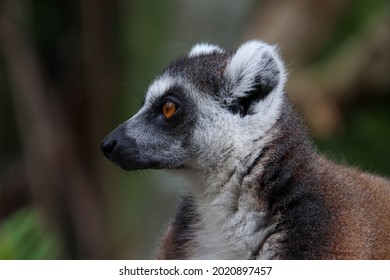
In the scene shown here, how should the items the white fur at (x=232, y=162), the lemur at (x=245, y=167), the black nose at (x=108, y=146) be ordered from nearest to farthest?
the lemur at (x=245, y=167), the white fur at (x=232, y=162), the black nose at (x=108, y=146)

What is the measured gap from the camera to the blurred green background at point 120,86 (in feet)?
26.0

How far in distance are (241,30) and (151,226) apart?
2039 mm

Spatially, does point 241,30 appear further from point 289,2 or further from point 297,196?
point 297,196

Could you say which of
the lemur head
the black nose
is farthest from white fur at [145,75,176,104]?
the black nose

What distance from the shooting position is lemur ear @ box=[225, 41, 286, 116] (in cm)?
425

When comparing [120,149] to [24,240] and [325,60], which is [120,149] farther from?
[325,60]

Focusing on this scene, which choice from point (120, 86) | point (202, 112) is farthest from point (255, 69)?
point (120, 86)

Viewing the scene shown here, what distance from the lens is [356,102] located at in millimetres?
8188

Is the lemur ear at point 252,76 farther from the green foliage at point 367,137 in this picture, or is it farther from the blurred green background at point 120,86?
the green foliage at point 367,137

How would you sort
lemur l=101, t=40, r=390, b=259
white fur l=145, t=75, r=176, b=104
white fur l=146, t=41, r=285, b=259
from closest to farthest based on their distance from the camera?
1. lemur l=101, t=40, r=390, b=259
2. white fur l=146, t=41, r=285, b=259
3. white fur l=145, t=75, r=176, b=104

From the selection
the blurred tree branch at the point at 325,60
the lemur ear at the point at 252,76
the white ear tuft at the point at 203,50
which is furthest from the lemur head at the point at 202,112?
the blurred tree branch at the point at 325,60

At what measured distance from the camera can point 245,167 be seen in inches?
161

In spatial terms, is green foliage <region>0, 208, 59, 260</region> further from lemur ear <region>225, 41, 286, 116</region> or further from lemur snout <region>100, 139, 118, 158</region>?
lemur ear <region>225, 41, 286, 116</region>

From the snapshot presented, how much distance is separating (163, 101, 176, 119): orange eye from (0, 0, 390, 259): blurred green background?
303cm
